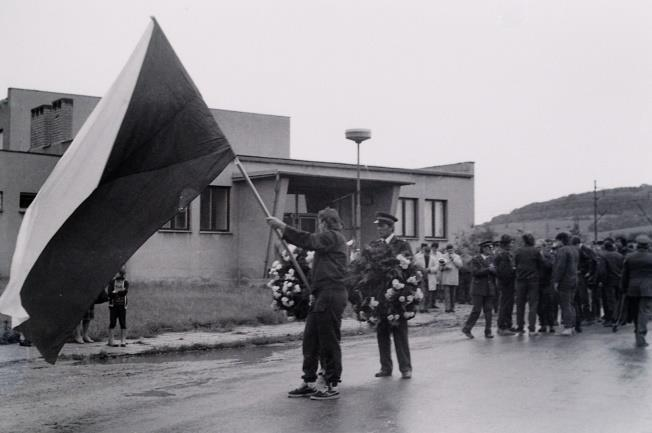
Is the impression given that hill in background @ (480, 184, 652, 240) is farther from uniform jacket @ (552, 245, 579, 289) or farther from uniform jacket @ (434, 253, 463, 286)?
uniform jacket @ (552, 245, 579, 289)

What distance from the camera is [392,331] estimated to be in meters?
11.3

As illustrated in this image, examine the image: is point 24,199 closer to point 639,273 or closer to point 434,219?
point 434,219

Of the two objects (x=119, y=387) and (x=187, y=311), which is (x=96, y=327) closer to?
(x=187, y=311)

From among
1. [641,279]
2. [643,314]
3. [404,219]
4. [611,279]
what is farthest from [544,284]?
[404,219]

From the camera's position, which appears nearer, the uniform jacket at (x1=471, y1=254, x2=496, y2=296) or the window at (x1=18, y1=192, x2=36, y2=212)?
the uniform jacket at (x1=471, y1=254, x2=496, y2=296)

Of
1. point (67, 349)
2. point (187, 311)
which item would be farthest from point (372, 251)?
point (187, 311)

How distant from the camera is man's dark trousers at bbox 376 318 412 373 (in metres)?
11.2

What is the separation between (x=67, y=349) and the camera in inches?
575

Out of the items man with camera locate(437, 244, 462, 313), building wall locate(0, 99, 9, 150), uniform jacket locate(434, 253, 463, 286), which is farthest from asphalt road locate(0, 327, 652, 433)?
building wall locate(0, 99, 9, 150)

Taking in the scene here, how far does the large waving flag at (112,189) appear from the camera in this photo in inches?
298

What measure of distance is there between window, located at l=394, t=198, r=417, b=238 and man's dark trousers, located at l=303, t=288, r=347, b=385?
2792cm

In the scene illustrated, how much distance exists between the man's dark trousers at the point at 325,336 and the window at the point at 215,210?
21691 mm

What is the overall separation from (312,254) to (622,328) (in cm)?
1011

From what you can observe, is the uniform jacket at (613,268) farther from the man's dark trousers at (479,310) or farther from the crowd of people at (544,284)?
the man's dark trousers at (479,310)
